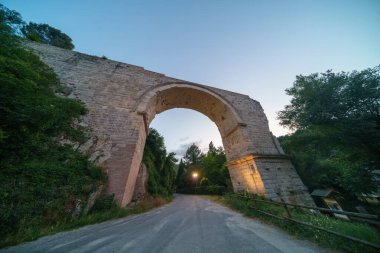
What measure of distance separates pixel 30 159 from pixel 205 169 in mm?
21825

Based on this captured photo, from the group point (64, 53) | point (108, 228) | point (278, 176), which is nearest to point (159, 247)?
point (108, 228)

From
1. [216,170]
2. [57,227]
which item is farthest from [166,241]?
[216,170]

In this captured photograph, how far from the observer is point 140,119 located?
7.72 metres

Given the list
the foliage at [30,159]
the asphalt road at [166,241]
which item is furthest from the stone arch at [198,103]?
the asphalt road at [166,241]

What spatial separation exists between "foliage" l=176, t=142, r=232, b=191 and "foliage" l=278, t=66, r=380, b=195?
647 centimetres

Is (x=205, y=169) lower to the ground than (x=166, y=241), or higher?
higher

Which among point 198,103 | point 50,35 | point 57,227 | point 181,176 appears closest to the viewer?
point 57,227

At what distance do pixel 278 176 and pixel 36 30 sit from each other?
30617 mm

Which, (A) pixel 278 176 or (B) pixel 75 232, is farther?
(A) pixel 278 176

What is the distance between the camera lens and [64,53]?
899 centimetres

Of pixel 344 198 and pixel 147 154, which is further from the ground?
pixel 147 154

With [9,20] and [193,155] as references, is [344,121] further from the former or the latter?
[193,155]

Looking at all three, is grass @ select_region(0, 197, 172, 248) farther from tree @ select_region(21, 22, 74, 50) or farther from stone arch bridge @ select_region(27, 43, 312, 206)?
tree @ select_region(21, 22, 74, 50)

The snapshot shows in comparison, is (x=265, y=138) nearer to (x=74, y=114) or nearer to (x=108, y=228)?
(x=108, y=228)
